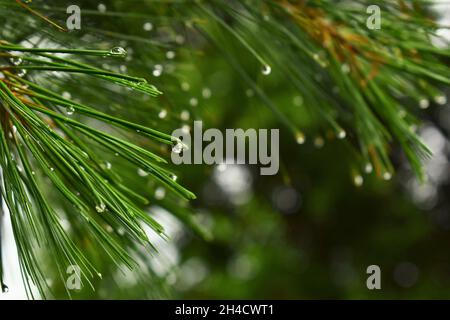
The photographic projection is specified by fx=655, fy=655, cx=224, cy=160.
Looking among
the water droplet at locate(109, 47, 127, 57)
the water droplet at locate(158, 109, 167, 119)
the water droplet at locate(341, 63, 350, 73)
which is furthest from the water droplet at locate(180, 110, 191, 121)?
the water droplet at locate(109, 47, 127, 57)

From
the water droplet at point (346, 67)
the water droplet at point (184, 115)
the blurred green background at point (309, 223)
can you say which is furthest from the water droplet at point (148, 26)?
the blurred green background at point (309, 223)

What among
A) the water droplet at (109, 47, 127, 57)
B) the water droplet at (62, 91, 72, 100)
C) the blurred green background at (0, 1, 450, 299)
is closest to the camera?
the water droplet at (109, 47, 127, 57)

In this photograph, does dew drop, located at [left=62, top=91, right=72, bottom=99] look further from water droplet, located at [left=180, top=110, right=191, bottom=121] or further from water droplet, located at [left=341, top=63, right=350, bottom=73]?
water droplet, located at [left=341, top=63, right=350, bottom=73]

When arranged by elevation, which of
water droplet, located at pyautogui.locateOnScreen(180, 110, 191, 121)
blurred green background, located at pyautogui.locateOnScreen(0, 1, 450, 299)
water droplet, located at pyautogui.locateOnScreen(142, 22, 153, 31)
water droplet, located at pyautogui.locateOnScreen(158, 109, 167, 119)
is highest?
blurred green background, located at pyautogui.locateOnScreen(0, 1, 450, 299)

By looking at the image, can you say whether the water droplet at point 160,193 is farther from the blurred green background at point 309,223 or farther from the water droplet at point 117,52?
the blurred green background at point 309,223

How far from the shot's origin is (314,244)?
247 centimetres

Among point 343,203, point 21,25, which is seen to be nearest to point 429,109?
point 343,203

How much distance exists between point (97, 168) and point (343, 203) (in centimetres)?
192

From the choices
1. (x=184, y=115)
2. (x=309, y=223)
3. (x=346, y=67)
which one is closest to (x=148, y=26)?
(x=184, y=115)

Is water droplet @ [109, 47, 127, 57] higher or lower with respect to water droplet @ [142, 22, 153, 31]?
lower

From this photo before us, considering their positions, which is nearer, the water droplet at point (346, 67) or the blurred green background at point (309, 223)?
the water droplet at point (346, 67)

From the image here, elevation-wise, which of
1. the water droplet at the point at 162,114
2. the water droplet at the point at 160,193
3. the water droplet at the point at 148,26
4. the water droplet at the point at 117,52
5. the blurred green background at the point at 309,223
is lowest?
the water droplet at the point at 117,52

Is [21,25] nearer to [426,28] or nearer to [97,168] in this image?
[97,168]

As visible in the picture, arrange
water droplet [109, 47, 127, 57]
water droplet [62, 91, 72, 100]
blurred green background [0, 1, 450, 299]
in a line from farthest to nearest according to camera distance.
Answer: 1. blurred green background [0, 1, 450, 299]
2. water droplet [62, 91, 72, 100]
3. water droplet [109, 47, 127, 57]
